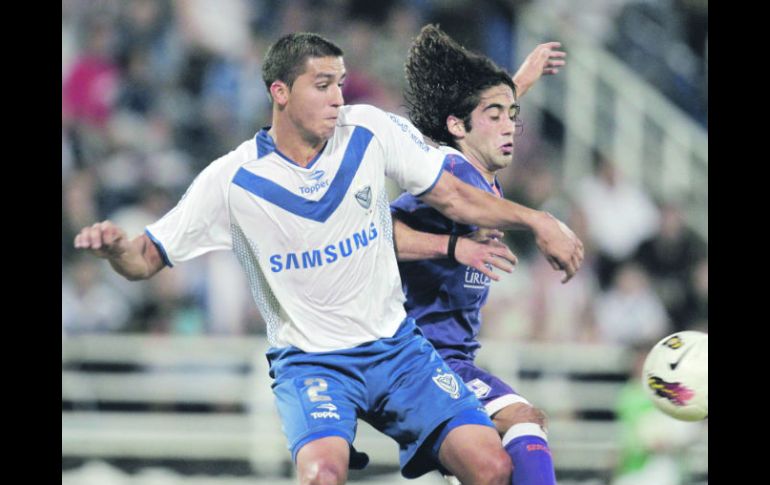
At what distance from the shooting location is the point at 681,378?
605 centimetres

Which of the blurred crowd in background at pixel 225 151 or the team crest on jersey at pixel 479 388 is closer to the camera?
the team crest on jersey at pixel 479 388

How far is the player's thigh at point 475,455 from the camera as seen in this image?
16.9ft

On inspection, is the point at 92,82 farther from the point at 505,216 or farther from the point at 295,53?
the point at 505,216

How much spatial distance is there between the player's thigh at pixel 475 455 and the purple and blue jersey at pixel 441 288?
0.60m

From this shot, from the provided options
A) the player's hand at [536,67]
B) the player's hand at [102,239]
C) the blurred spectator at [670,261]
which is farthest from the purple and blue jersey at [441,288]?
the blurred spectator at [670,261]

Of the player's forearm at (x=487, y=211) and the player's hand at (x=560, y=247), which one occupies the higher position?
the player's forearm at (x=487, y=211)

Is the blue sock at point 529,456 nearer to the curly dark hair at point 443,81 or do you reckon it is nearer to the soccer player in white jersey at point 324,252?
the soccer player in white jersey at point 324,252

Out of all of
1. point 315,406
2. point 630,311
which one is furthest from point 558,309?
point 315,406

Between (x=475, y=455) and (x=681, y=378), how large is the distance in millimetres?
1391

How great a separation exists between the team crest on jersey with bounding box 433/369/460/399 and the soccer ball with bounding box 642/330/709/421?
126 cm
